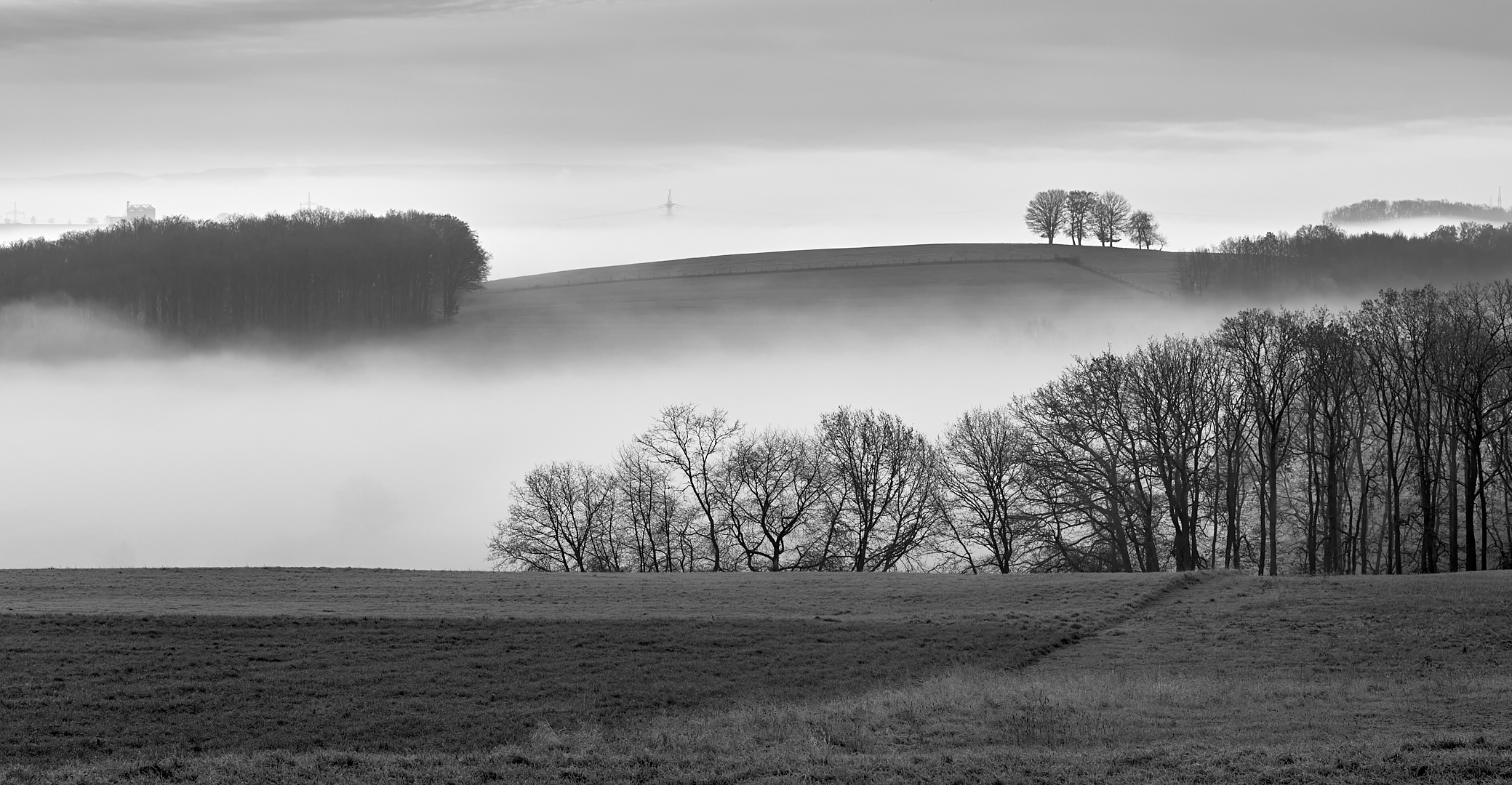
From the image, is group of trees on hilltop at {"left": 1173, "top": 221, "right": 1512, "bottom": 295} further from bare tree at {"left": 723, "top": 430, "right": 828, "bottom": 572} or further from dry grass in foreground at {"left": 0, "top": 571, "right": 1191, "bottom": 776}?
dry grass in foreground at {"left": 0, "top": 571, "right": 1191, "bottom": 776}

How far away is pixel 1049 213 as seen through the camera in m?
140

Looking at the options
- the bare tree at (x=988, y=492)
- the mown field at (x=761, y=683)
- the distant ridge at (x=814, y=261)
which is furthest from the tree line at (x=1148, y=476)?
the distant ridge at (x=814, y=261)

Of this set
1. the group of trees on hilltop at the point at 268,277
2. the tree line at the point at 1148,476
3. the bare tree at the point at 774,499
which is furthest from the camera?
the group of trees on hilltop at the point at 268,277

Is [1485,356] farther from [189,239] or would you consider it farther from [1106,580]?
[189,239]

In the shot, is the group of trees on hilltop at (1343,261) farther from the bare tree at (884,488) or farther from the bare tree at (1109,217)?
the bare tree at (884,488)

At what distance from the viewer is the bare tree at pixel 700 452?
70812mm

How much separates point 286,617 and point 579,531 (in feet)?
129

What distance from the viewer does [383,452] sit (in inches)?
4195

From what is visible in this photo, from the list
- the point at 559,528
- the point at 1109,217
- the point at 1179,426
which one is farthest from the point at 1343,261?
the point at 559,528

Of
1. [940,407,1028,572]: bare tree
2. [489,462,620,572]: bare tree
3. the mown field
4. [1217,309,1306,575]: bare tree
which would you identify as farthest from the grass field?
the mown field

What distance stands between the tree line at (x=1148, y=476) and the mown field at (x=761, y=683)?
56.8ft

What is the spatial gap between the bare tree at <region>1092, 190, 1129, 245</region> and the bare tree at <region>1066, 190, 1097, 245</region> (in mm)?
505

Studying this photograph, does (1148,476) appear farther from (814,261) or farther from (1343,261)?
(814,261)

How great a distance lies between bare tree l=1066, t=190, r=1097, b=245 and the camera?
139625 millimetres
